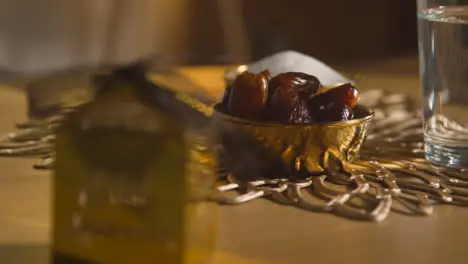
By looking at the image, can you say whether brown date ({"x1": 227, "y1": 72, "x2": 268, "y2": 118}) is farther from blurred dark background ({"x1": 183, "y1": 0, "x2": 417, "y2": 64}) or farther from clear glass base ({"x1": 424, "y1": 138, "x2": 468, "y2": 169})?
blurred dark background ({"x1": 183, "y1": 0, "x2": 417, "y2": 64})

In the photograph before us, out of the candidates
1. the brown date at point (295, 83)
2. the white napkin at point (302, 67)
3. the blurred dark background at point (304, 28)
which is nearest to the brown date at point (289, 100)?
the brown date at point (295, 83)

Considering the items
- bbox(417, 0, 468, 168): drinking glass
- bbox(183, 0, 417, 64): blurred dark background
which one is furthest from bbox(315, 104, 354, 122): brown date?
bbox(183, 0, 417, 64): blurred dark background

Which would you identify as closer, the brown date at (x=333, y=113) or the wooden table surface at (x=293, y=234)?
the wooden table surface at (x=293, y=234)

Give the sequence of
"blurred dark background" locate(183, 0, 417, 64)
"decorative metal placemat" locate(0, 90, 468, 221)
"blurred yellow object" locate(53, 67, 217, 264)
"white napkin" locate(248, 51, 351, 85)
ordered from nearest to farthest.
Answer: "blurred yellow object" locate(53, 67, 217, 264), "decorative metal placemat" locate(0, 90, 468, 221), "white napkin" locate(248, 51, 351, 85), "blurred dark background" locate(183, 0, 417, 64)

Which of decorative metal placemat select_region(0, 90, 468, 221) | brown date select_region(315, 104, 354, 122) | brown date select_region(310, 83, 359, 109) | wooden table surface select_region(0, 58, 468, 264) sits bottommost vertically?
wooden table surface select_region(0, 58, 468, 264)

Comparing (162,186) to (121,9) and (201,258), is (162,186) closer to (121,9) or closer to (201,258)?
Answer: (201,258)

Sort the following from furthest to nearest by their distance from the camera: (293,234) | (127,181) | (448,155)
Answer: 1. (448,155)
2. (293,234)
3. (127,181)

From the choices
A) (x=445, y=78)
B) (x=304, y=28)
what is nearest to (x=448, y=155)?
(x=445, y=78)

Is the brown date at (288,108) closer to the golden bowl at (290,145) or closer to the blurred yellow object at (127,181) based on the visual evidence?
the golden bowl at (290,145)

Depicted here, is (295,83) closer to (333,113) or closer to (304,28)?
(333,113)
